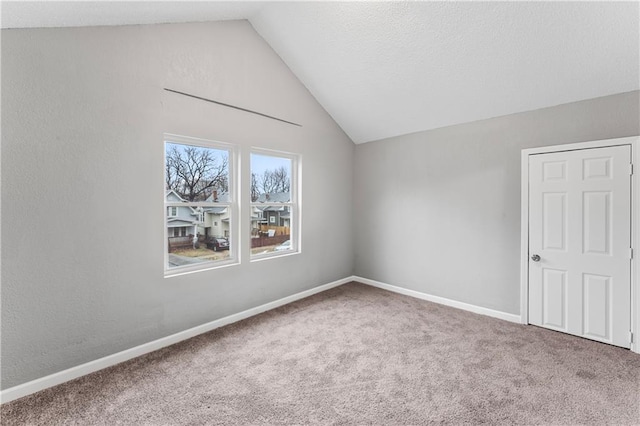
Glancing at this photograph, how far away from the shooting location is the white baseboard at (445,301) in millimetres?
3232

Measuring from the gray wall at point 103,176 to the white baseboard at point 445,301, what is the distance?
2.02 meters

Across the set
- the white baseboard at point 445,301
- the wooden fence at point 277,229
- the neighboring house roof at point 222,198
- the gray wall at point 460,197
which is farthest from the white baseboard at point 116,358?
the gray wall at point 460,197

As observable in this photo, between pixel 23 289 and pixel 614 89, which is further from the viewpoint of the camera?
Answer: pixel 614 89

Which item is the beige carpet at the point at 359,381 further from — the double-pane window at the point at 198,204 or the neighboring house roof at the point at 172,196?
the neighboring house roof at the point at 172,196

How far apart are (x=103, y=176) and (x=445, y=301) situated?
156 inches

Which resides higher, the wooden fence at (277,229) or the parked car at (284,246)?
the wooden fence at (277,229)

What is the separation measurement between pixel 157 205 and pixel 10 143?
100 centimetres

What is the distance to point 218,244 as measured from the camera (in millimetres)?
3150

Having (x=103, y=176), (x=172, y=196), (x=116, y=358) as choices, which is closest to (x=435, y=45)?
(x=172, y=196)

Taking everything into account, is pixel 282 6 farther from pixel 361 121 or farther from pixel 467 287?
pixel 467 287

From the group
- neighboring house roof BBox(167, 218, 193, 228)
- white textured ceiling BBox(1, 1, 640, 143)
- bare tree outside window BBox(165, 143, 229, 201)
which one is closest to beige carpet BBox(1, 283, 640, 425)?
neighboring house roof BBox(167, 218, 193, 228)

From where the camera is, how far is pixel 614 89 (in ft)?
8.48

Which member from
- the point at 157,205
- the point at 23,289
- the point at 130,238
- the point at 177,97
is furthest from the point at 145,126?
the point at 23,289

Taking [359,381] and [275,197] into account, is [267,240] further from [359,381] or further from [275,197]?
[359,381]
